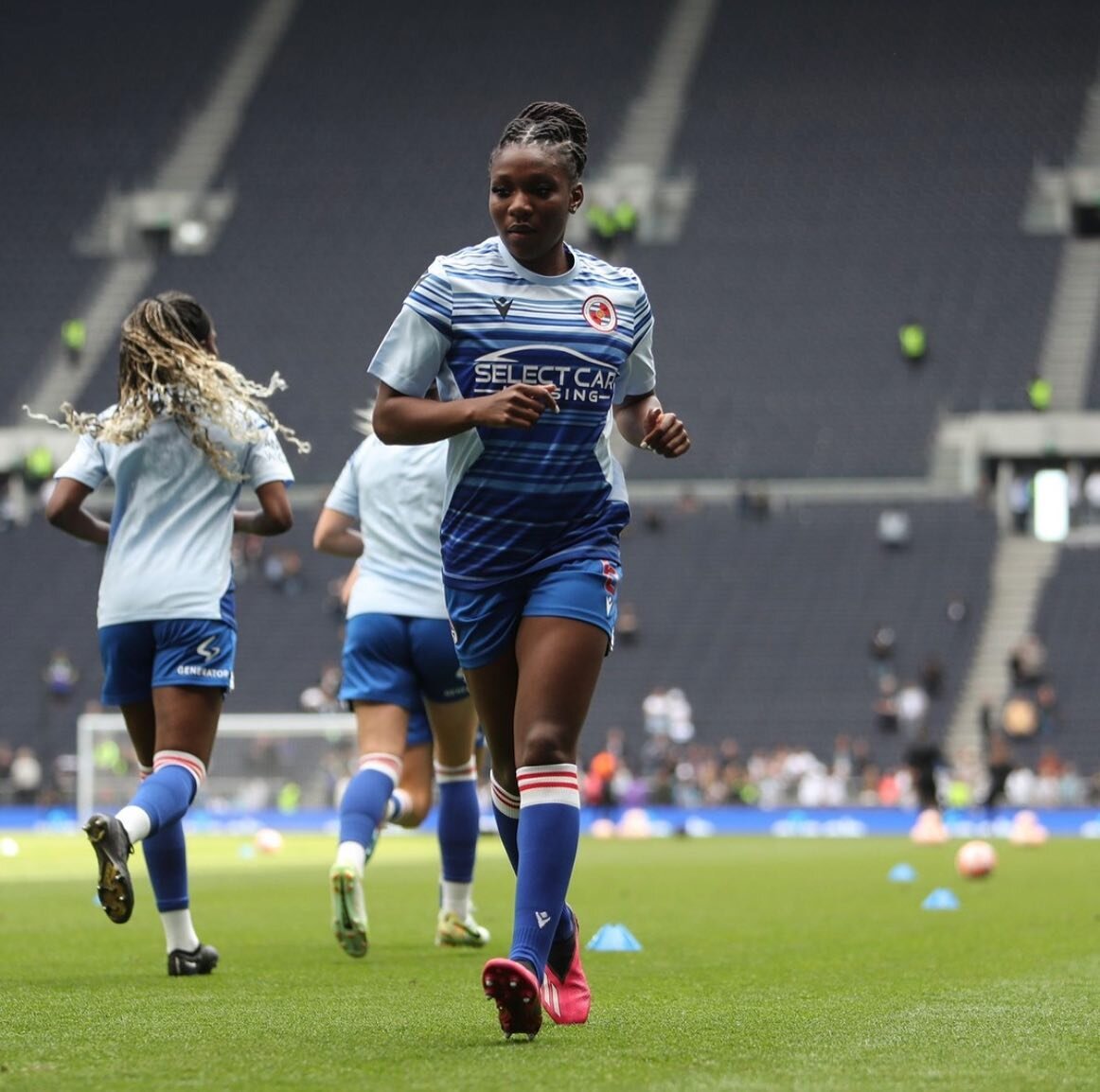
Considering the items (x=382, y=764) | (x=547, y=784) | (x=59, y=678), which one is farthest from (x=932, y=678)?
(x=547, y=784)

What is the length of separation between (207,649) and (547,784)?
2.16 meters

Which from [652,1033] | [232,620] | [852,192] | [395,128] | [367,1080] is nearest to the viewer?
[367,1080]

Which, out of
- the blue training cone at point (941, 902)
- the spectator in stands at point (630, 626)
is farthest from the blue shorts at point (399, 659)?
the spectator in stands at point (630, 626)

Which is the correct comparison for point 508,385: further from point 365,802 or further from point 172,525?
point 365,802

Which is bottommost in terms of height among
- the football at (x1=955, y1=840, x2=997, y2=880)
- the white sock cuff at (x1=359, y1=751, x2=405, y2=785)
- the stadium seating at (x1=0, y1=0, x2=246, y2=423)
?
the football at (x1=955, y1=840, x2=997, y2=880)

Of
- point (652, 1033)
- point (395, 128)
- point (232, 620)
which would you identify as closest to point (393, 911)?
point (232, 620)

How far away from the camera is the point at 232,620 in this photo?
687 cm

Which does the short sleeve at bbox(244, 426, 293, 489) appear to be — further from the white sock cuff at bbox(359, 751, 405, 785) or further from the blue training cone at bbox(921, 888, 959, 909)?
the blue training cone at bbox(921, 888, 959, 909)

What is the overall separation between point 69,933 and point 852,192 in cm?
3582

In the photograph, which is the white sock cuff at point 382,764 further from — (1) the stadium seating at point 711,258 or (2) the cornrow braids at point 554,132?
(1) the stadium seating at point 711,258

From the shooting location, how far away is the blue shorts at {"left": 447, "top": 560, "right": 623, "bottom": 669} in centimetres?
488

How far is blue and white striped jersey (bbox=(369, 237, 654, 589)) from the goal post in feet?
70.7

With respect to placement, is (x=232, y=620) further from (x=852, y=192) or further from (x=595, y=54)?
(x=595, y=54)

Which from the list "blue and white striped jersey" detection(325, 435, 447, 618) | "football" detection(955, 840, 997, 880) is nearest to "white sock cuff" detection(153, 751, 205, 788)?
"blue and white striped jersey" detection(325, 435, 447, 618)
